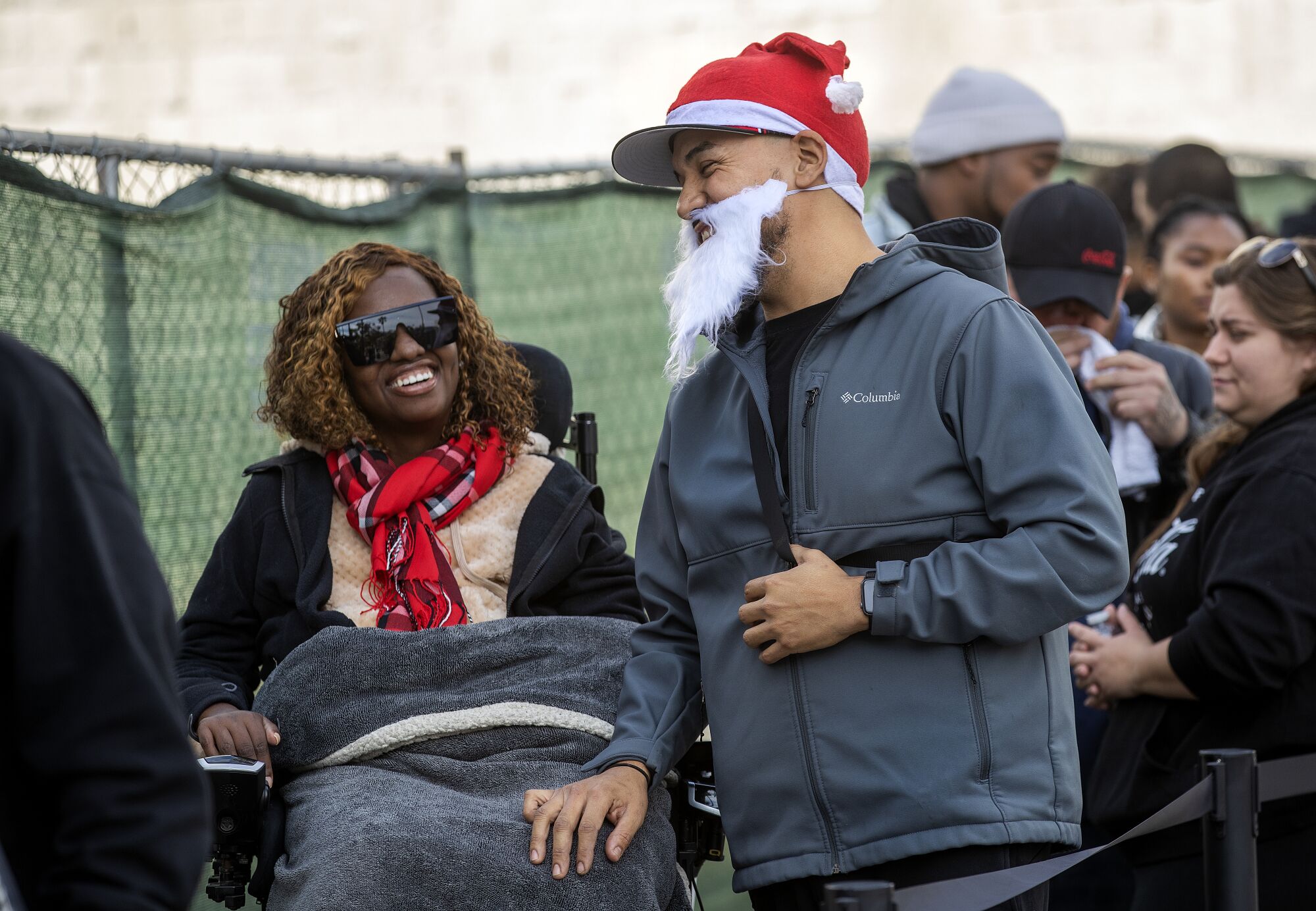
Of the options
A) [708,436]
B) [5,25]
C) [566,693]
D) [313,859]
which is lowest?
[313,859]

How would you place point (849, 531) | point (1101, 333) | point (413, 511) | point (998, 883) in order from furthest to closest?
1. point (1101, 333)
2. point (413, 511)
3. point (849, 531)
4. point (998, 883)

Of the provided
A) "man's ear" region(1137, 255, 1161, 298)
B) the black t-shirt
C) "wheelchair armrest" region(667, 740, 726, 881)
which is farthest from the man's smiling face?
"man's ear" region(1137, 255, 1161, 298)

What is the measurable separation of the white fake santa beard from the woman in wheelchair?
741 mm

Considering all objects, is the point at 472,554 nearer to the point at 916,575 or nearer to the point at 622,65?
the point at 916,575

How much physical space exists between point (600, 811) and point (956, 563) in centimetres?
79

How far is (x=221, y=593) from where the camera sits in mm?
3389

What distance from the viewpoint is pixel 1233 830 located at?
9.81 feet

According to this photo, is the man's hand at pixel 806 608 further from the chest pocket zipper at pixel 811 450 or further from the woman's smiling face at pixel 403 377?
the woman's smiling face at pixel 403 377

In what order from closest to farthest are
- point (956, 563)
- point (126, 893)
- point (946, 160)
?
point (126, 893) → point (956, 563) → point (946, 160)

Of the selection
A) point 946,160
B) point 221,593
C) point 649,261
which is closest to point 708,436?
point 221,593

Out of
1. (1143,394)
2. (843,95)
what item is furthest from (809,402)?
(1143,394)

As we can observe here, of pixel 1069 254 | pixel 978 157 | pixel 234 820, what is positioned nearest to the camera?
pixel 234 820

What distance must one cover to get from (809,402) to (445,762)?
1002 mm

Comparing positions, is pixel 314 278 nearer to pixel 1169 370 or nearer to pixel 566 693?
pixel 566 693
